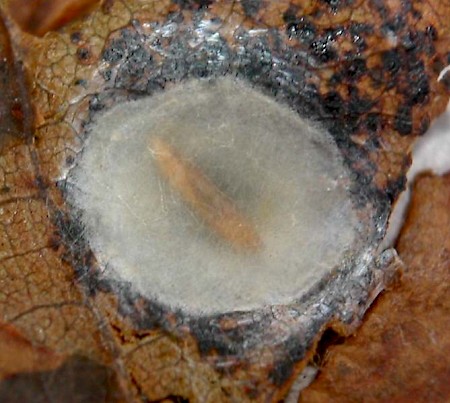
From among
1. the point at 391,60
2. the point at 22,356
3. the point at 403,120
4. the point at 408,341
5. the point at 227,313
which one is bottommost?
the point at 22,356

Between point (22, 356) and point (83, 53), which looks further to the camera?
point (83, 53)

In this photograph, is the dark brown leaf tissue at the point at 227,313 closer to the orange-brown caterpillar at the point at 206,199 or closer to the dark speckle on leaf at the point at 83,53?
the dark speckle on leaf at the point at 83,53

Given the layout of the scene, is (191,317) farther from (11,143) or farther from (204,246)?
(11,143)

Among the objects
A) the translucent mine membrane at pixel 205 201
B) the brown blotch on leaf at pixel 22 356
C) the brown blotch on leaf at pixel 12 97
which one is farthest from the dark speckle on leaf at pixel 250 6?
the brown blotch on leaf at pixel 22 356

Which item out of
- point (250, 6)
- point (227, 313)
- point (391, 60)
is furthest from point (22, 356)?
point (391, 60)

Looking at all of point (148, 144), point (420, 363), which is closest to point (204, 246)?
point (148, 144)

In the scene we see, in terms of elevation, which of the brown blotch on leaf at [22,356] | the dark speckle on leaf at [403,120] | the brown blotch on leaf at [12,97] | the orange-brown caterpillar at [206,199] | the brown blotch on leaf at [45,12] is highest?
the dark speckle on leaf at [403,120]

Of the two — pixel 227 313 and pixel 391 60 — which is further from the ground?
pixel 391 60

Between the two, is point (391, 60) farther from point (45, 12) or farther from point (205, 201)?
point (45, 12)
